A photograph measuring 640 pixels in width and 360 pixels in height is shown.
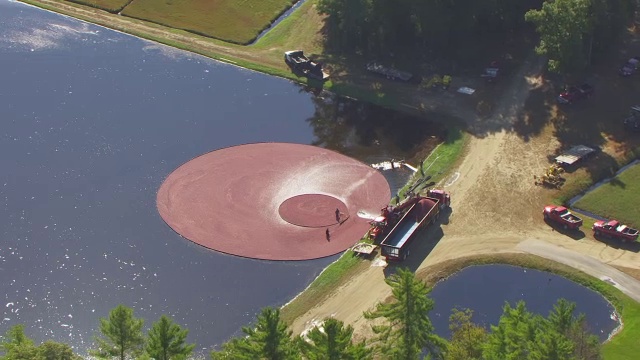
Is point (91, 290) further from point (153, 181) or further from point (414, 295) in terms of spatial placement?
point (414, 295)

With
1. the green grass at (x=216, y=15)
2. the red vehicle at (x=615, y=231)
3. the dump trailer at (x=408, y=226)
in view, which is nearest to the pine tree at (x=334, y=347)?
the dump trailer at (x=408, y=226)

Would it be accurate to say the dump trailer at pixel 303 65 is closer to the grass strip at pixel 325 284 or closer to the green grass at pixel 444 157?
the green grass at pixel 444 157

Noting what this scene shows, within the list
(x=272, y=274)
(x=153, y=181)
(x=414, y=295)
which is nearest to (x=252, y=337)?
(x=414, y=295)

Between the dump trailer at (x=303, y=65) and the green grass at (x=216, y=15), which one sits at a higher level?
the green grass at (x=216, y=15)

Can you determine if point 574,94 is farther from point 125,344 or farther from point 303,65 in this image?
point 125,344

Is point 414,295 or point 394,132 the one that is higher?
point 414,295

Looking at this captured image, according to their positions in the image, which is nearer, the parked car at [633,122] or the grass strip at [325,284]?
the grass strip at [325,284]
